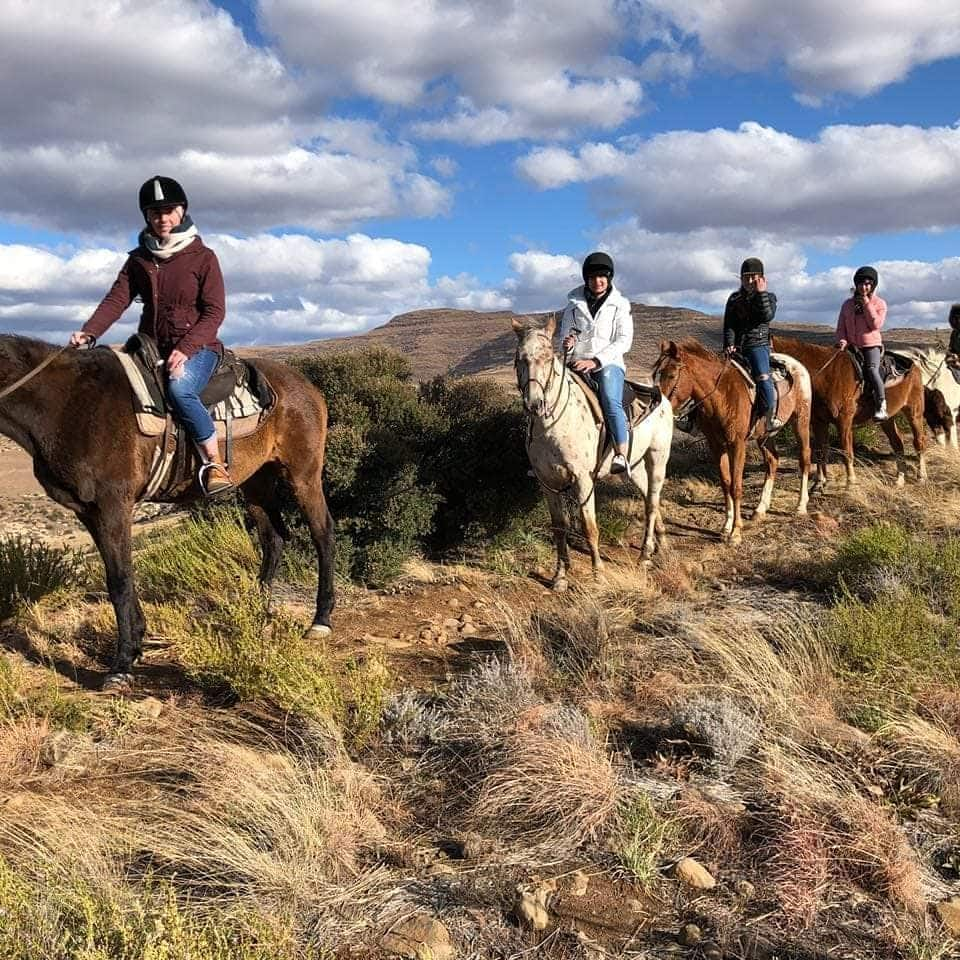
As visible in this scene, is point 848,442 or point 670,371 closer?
point 670,371

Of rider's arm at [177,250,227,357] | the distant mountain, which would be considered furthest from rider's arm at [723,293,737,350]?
the distant mountain

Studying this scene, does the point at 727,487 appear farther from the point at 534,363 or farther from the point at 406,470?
the point at 406,470

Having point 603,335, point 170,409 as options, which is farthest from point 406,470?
point 170,409

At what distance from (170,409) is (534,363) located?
3062mm

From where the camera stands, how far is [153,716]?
172 inches

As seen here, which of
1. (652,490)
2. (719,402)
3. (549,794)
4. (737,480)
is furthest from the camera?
(737,480)

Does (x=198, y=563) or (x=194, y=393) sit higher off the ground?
(x=194, y=393)

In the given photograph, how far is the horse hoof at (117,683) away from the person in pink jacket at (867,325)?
10.1 meters

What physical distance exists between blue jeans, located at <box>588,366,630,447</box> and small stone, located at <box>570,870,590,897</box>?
5.01 metres

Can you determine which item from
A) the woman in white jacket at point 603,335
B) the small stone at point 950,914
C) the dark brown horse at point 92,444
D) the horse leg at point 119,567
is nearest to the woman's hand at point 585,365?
the woman in white jacket at point 603,335

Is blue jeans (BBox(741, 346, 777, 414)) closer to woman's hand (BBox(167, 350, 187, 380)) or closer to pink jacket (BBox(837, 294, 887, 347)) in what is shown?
pink jacket (BBox(837, 294, 887, 347))

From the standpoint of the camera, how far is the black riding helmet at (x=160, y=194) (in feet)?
15.8

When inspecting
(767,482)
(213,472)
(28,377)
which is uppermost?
(28,377)

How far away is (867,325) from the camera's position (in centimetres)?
1062
